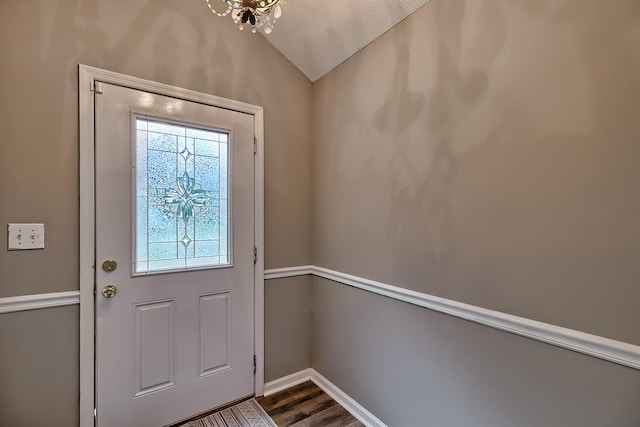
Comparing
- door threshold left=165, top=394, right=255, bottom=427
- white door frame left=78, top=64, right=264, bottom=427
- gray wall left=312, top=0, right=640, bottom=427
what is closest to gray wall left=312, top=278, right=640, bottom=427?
gray wall left=312, top=0, right=640, bottom=427

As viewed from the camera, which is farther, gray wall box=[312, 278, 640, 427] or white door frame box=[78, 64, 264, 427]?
white door frame box=[78, 64, 264, 427]

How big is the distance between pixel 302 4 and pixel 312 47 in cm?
29

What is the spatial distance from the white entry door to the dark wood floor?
0.26m

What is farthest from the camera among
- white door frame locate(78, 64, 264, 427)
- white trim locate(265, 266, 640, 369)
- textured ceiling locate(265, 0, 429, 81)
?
textured ceiling locate(265, 0, 429, 81)

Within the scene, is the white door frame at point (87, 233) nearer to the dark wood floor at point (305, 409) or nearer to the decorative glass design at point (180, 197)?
the decorative glass design at point (180, 197)

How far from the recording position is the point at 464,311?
4.45 feet

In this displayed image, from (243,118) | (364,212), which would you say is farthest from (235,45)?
(364,212)

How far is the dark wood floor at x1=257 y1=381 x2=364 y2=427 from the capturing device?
6.17ft

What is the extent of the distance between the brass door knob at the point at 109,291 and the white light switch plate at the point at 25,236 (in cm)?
36

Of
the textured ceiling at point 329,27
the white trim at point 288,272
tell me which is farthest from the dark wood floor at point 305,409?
the textured ceiling at point 329,27

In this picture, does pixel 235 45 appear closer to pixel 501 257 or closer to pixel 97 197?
pixel 97 197

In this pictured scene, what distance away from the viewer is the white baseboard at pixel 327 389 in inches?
73.3

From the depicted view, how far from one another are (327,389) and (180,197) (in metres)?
1.73

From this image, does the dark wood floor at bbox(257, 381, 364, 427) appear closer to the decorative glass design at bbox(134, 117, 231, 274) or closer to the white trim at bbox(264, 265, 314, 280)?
the white trim at bbox(264, 265, 314, 280)
